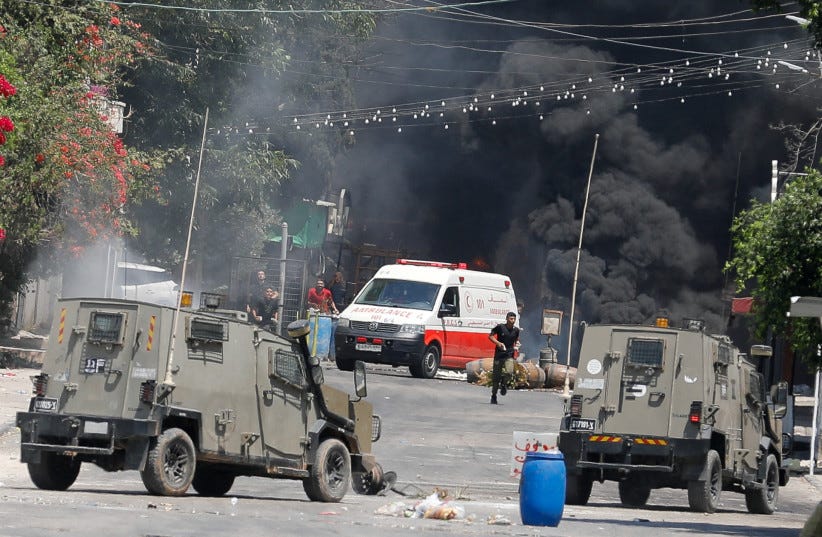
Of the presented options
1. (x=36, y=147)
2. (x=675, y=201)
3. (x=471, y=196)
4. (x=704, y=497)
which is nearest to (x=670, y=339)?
(x=704, y=497)

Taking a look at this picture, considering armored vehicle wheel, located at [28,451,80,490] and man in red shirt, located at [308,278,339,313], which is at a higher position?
man in red shirt, located at [308,278,339,313]

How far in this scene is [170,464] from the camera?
12.5 meters

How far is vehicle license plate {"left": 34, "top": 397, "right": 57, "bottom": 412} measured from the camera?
12.5 metres

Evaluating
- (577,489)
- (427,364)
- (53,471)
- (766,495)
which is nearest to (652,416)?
(577,489)

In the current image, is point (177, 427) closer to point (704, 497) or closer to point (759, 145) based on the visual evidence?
Result: point (704, 497)

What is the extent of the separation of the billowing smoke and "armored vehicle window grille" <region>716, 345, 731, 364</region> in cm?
2355

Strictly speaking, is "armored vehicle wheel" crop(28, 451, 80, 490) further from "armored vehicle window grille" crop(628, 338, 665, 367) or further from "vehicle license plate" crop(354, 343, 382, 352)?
"vehicle license plate" crop(354, 343, 382, 352)

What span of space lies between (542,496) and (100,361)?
3.96 metres

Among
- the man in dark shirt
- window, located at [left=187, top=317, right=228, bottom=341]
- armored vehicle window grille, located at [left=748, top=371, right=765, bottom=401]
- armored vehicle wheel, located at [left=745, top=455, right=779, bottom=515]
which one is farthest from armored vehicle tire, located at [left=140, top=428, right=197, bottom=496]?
the man in dark shirt

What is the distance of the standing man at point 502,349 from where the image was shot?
25.8 m

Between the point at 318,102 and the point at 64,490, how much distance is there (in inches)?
1434

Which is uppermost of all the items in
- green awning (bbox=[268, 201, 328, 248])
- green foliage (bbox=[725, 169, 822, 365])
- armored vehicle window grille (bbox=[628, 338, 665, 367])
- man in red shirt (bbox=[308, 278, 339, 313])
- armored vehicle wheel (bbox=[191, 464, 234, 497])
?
green awning (bbox=[268, 201, 328, 248])

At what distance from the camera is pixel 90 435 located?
12.3m

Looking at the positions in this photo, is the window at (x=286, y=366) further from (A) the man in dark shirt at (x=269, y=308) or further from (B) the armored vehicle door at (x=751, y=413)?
(A) the man in dark shirt at (x=269, y=308)
